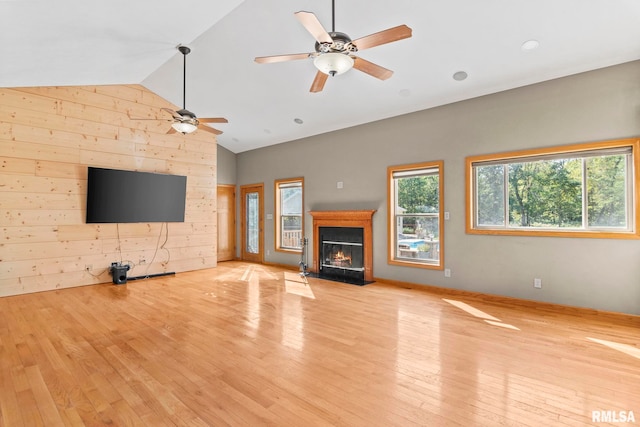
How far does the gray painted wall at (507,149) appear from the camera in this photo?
3961 millimetres

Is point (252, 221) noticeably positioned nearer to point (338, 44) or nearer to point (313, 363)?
point (313, 363)

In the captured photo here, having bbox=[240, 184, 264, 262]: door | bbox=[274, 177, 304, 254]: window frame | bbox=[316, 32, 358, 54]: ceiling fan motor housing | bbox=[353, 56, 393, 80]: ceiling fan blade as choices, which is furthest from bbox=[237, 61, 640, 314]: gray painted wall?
bbox=[316, 32, 358, 54]: ceiling fan motor housing

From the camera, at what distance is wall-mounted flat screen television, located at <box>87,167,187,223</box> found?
5828mm

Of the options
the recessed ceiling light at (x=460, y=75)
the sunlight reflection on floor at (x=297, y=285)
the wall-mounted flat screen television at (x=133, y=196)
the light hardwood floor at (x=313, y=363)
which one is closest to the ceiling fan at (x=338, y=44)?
the recessed ceiling light at (x=460, y=75)

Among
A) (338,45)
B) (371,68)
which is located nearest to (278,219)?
(371,68)

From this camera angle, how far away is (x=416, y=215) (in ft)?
18.6

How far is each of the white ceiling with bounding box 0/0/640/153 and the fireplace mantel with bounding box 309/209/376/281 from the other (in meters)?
1.93

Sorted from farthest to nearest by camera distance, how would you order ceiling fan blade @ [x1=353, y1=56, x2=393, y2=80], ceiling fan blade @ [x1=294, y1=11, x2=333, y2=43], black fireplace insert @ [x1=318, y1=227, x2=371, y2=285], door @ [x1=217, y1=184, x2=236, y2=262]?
door @ [x1=217, y1=184, x2=236, y2=262] < black fireplace insert @ [x1=318, y1=227, x2=371, y2=285] < ceiling fan blade @ [x1=353, y1=56, x2=393, y2=80] < ceiling fan blade @ [x1=294, y1=11, x2=333, y2=43]

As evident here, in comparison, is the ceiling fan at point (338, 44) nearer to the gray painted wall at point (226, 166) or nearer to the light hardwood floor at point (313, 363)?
the light hardwood floor at point (313, 363)

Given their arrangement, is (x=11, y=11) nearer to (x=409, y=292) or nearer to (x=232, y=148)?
(x=409, y=292)

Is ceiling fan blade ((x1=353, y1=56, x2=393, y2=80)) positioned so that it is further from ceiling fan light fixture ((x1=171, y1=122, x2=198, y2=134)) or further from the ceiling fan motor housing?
ceiling fan light fixture ((x1=171, y1=122, x2=198, y2=134))

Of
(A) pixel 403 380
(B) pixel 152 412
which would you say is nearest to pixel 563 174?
(A) pixel 403 380

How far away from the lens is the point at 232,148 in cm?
887

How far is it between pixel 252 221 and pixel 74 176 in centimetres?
411
